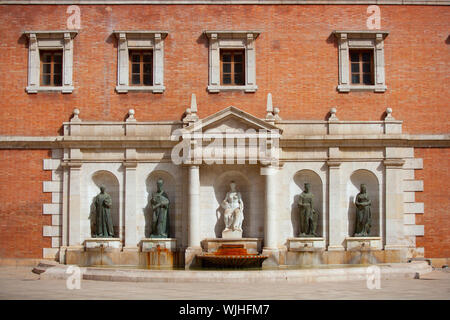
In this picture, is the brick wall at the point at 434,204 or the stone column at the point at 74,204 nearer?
the stone column at the point at 74,204

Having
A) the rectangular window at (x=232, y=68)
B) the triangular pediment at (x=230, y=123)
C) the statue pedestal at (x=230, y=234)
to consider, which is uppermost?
the rectangular window at (x=232, y=68)

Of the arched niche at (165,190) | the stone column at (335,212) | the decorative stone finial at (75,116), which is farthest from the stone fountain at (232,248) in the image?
the decorative stone finial at (75,116)

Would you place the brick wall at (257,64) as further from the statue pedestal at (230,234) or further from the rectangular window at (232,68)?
the statue pedestal at (230,234)

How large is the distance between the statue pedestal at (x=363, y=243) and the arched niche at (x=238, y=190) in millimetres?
3303

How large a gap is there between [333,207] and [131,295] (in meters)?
9.62

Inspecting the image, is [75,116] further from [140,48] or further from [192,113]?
[192,113]

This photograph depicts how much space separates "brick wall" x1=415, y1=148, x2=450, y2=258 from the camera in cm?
2488

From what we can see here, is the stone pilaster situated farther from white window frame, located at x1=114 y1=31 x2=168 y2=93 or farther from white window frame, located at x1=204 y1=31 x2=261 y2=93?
white window frame, located at x1=204 y1=31 x2=261 y2=93

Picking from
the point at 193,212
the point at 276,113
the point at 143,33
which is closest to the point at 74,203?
the point at 193,212

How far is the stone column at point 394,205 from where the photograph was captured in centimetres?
2439

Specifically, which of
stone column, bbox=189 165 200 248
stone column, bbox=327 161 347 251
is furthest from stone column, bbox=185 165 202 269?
stone column, bbox=327 161 347 251

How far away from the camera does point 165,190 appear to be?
24.8m
